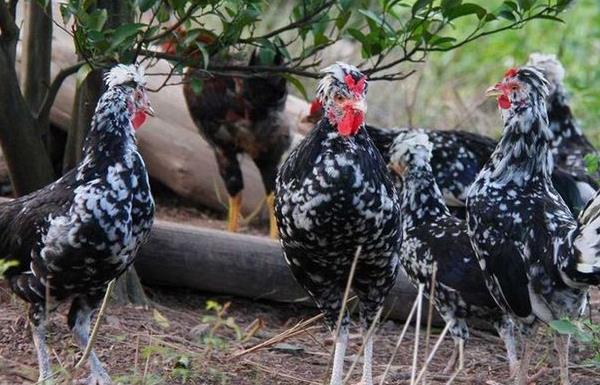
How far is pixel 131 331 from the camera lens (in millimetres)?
6012

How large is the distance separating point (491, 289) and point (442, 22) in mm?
1305

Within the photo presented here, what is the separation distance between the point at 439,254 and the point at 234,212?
2696 millimetres

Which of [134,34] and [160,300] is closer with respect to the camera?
[134,34]

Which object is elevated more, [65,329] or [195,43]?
[195,43]

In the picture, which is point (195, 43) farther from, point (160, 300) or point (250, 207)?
point (250, 207)

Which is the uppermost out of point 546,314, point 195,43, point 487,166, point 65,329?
point 195,43

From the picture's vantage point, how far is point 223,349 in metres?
5.65

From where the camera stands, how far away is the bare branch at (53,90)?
20.0ft

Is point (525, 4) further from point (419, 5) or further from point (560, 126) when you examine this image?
point (560, 126)

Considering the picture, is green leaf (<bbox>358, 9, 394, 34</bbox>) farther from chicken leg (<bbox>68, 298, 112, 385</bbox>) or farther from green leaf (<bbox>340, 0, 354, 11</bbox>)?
chicken leg (<bbox>68, 298, 112, 385</bbox>)

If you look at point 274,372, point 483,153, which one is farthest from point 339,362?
point 483,153

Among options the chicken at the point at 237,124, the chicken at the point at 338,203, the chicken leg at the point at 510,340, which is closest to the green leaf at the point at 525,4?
the chicken at the point at 338,203

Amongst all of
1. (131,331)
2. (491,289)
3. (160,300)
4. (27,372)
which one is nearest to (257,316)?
(160,300)

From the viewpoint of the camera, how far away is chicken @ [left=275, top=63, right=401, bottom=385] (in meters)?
5.15
